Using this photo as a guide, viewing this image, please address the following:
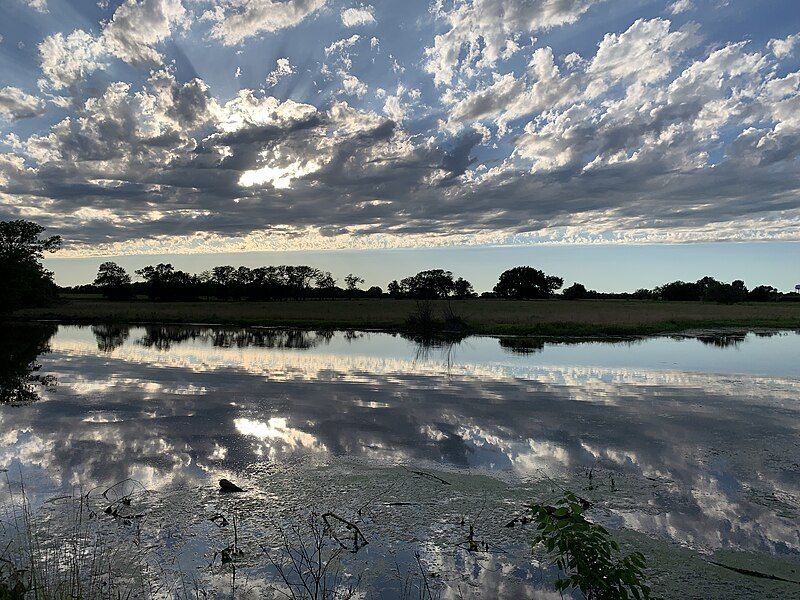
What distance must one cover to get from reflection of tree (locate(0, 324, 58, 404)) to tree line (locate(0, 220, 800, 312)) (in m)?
23.7

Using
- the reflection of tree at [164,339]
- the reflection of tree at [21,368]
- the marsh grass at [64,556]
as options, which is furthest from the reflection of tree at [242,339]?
the marsh grass at [64,556]

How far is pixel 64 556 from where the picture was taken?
19.5 feet

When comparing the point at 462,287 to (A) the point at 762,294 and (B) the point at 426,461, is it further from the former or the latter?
(B) the point at 426,461

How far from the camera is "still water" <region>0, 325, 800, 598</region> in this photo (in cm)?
602

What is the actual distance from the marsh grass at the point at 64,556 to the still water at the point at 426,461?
11.3 inches

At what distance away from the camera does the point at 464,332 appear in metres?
42.2

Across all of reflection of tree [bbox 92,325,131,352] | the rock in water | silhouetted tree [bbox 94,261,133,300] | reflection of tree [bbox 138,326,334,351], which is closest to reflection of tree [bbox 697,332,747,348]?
reflection of tree [bbox 138,326,334,351]

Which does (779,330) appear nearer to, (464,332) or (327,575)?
(464,332)

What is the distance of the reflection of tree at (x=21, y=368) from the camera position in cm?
1578

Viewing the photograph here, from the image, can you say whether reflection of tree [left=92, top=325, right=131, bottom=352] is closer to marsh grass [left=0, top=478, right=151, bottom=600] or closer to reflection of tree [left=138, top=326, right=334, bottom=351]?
reflection of tree [left=138, top=326, right=334, bottom=351]

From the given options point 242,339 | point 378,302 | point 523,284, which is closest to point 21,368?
point 242,339

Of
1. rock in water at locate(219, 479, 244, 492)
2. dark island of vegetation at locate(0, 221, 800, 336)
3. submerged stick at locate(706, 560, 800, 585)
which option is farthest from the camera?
dark island of vegetation at locate(0, 221, 800, 336)

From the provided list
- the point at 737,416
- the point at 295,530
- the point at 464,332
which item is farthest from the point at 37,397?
the point at 464,332

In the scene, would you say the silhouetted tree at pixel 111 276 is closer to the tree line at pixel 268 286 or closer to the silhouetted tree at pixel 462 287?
the tree line at pixel 268 286
